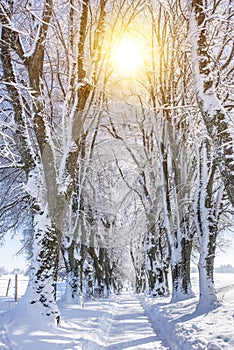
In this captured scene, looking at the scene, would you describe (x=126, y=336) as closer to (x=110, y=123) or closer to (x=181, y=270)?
(x=181, y=270)

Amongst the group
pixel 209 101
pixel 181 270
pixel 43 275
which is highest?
pixel 209 101

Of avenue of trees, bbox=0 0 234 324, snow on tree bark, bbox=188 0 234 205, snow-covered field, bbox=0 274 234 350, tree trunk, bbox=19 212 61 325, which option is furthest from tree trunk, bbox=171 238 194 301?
snow on tree bark, bbox=188 0 234 205

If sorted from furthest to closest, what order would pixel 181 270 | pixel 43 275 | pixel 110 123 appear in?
pixel 110 123 < pixel 181 270 < pixel 43 275

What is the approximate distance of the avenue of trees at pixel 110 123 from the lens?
6.89 metres

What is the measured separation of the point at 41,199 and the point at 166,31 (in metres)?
7.98

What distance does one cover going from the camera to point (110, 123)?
15.9 metres

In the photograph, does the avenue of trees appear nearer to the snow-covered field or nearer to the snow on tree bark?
the snow on tree bark

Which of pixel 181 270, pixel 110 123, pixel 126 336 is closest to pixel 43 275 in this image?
pixel 126 336

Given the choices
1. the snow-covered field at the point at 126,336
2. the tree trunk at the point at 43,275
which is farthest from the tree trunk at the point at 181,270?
the tree trunk at the point at 43,275

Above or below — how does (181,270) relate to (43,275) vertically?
above

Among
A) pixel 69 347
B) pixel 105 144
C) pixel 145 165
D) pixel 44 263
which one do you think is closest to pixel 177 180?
pixel 145 165

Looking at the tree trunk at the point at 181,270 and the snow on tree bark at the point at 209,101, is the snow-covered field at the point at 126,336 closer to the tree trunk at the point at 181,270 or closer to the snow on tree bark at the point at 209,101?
the snow on tree bark at the point at 209,101

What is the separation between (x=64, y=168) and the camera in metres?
7.94

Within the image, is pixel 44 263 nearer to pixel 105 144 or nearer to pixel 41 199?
pixel 41 199
